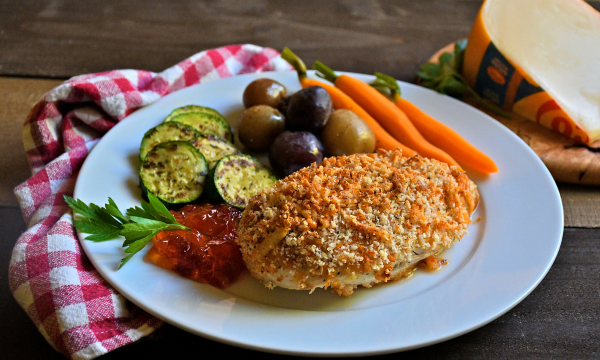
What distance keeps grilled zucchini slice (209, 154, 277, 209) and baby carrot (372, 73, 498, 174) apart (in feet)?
3.88

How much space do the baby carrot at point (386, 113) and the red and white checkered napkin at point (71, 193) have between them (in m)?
0.65

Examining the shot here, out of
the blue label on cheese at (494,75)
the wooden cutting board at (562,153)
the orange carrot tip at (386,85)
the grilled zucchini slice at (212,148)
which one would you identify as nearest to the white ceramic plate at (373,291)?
the wooden cutting board at (562,153)

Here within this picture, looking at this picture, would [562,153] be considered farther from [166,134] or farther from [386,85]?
[166,134]

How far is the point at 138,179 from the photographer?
115 inches

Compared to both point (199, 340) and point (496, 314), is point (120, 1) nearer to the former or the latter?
point (199, 340)

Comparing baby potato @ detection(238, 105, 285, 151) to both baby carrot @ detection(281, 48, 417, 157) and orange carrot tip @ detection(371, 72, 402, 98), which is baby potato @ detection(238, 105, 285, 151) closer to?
baby carrot @ detection(281, 48, 417, 157)

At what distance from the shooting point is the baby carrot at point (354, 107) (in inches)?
130

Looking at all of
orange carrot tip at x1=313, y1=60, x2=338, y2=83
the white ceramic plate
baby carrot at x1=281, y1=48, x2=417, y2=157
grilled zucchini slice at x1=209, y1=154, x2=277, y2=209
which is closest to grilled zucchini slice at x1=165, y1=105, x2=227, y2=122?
the white ceramic plate

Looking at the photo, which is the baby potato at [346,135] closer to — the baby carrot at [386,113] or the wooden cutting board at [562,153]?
the baby carrot at [386,113]

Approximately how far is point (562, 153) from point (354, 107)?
4.73ft

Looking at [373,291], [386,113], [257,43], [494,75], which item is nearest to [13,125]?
[257,43]

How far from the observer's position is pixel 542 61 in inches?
142

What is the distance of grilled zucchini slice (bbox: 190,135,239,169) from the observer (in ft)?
9.82

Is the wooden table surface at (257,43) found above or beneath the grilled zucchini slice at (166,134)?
beneath
